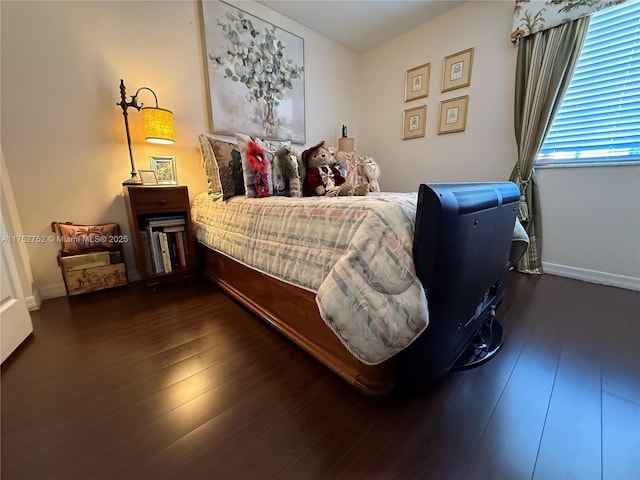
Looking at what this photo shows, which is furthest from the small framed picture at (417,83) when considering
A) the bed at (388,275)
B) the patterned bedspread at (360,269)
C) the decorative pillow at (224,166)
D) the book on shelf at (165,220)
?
the book on shelf at (165,220)

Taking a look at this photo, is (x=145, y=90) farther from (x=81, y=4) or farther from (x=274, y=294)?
(x=274, y=294)

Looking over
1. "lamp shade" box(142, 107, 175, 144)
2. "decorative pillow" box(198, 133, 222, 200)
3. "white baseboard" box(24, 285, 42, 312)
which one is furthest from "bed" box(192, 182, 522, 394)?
"white baseboard" box(24, 285, 42, 312)

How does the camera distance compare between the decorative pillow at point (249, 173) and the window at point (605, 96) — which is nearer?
the decorative pillow at point (249, 173)

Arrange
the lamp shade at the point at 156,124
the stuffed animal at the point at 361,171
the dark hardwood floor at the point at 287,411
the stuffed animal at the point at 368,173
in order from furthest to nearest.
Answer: the stuffed animal at the point at 368,173
the stuffed animal at the point at 361,171
the lamp shade at the point at 156,124
the dark hardwood floor at the point at 287,411

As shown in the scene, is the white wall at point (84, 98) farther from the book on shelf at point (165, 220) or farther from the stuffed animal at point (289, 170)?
the stuffed animal at point (289, 170)

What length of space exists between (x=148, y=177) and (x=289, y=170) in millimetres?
1105

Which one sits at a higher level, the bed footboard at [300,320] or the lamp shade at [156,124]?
the lamp shade at [156,124]

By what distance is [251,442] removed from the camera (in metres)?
0.75

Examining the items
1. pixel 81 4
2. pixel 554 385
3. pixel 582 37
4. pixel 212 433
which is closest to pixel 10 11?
pixel 81 4

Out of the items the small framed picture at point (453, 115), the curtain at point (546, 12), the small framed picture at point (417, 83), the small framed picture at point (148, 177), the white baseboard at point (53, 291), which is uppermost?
the curtain at point (546, 12)

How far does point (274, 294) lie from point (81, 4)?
2.33 m

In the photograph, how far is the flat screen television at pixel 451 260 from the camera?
28.8 inches

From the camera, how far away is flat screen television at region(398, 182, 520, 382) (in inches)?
28.8

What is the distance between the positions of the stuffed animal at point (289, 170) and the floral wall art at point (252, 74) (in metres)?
0.92
